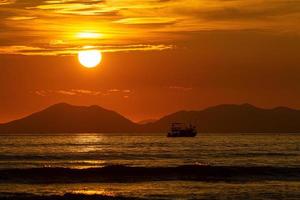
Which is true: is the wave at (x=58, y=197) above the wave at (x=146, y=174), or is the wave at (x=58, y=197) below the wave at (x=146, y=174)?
above

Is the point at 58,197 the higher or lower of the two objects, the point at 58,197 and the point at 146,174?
the higher

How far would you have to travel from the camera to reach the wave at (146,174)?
190 ft

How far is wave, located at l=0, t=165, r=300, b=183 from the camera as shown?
57.8m

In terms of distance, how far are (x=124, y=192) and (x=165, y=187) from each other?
4.28m

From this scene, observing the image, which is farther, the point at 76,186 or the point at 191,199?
the point at 76,186

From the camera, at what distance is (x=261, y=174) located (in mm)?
61500

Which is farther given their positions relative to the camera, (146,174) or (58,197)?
(146,174)

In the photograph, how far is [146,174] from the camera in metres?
62.4

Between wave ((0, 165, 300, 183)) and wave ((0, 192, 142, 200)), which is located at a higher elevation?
wave ((0, 192, 142, 200))

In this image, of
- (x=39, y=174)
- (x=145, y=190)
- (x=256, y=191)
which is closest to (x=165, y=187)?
(x=145, y=190)

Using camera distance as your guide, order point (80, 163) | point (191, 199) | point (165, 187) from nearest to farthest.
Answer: point (191, 199), point (165, 187), point (80, 163)

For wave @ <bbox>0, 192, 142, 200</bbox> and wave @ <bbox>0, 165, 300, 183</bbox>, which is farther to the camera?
wave @ <bbox>0, 165, 300, 183</bbox>

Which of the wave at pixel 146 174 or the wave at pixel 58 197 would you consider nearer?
the wave at pixel 58 197

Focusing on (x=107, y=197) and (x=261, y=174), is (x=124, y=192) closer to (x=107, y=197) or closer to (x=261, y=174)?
(x=107, y=197)
